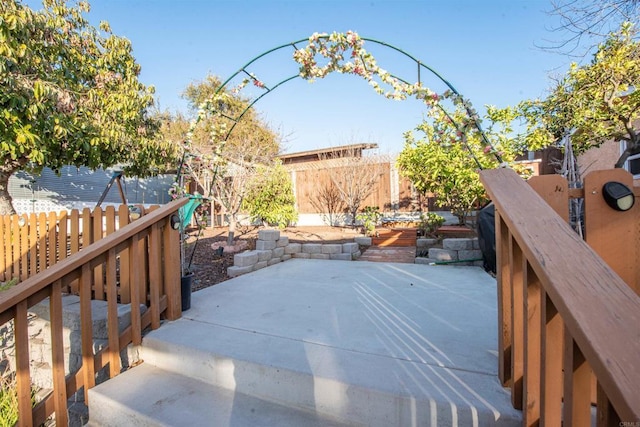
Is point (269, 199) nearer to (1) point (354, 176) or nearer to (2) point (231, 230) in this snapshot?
(2) point (231, 230)

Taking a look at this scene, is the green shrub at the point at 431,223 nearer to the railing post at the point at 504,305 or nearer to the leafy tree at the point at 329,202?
the leafy tree at the point at 329,202

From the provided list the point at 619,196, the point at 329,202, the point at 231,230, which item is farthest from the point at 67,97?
the point at 329,202

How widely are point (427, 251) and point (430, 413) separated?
4.33 m

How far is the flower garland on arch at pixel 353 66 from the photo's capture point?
288 cm

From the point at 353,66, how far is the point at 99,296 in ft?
10.9

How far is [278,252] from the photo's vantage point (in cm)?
523

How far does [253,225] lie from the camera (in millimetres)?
8258

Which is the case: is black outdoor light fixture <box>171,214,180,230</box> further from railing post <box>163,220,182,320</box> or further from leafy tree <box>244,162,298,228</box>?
leafy tree <box>244,162,298,228</box>

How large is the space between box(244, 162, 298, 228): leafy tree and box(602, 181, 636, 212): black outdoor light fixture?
6.09 metres

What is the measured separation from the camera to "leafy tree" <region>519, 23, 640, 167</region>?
491 centimetres

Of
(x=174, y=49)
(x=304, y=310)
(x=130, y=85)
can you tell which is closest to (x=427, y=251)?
(x=304, y=310)

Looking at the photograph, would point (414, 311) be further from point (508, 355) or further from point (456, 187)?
point (456, 187)

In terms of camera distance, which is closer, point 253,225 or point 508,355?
point 508,355

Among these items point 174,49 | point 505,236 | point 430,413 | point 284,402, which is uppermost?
point 174,49
